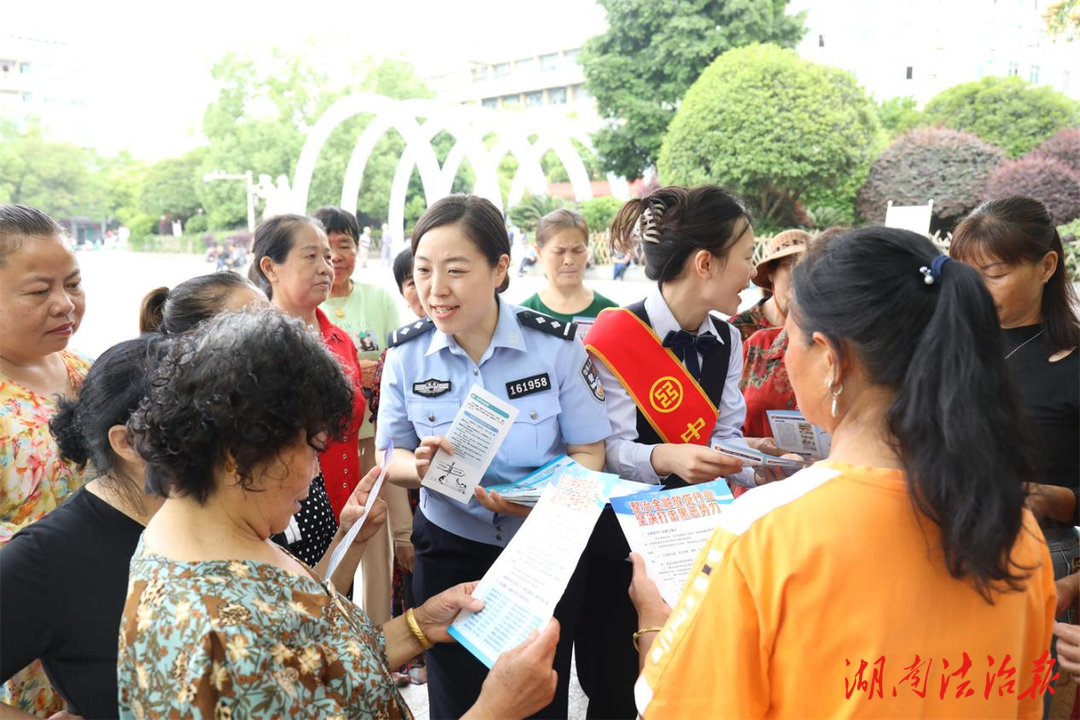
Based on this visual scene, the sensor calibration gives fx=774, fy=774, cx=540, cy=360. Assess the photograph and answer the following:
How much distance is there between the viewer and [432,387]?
1.94 metres

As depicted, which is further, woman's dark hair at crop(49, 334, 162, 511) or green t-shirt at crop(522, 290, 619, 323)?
green t-shirt at crop(522, 290, 619, 323)

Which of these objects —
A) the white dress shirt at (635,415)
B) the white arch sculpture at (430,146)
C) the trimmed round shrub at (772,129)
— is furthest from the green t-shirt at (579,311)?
the white arch sculpture at (430,146)

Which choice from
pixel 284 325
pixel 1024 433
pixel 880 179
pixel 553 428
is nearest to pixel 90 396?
pixel 284 325

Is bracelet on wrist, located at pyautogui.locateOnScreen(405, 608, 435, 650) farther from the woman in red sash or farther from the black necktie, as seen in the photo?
the black necktie

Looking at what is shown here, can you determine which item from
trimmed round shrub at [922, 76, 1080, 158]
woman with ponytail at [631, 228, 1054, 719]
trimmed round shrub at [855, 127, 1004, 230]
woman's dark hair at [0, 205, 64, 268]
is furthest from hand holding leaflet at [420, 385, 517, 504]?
trimmed round shrub at [922, 76, 1080, 158]

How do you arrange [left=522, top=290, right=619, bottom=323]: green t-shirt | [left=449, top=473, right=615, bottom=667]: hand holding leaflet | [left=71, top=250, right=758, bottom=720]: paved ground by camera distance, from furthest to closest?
1. [left=522, top=290, right=619, bottom=323]: green t-shirt
2. [left=71, top=250, right=758, bottom=720]: paved ground
3. [left=449, top=473, right=615, bottom=667]: hand holding leaflet

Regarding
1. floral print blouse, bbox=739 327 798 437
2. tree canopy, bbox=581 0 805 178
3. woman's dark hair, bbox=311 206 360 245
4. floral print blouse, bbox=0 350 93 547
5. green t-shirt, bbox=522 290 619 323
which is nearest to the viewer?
floral print blouse, bbox=0 350 93 547

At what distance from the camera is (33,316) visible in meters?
1.76

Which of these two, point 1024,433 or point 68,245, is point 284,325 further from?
point 68,245

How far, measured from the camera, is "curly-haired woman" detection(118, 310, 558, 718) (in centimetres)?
95

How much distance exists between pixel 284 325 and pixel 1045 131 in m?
20.5

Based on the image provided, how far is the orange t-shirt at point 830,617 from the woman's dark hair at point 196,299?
1.36m

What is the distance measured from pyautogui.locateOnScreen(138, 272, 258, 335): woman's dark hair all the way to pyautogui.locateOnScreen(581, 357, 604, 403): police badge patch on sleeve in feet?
2.83

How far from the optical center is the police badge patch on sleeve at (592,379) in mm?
1986
